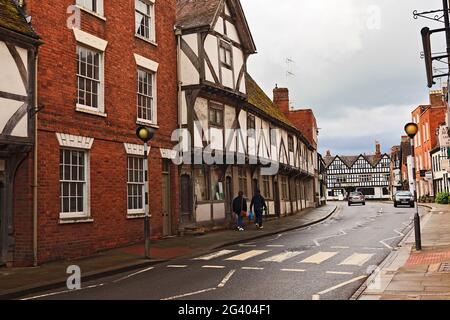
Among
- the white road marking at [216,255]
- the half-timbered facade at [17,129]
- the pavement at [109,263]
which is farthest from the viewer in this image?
the white road marking at [216,255]

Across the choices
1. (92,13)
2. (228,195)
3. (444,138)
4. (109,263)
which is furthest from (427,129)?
(109,263)

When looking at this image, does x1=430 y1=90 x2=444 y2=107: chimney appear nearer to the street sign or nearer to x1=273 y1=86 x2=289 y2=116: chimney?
x1=273 y1=86 x2=289 y2=116: chimney

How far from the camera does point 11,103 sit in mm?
11320

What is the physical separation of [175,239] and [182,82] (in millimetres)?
6272

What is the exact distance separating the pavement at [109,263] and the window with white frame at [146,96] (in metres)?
4.50

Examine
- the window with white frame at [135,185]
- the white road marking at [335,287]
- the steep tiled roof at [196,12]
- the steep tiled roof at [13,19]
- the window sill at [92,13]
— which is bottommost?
the white road marking at [335,287]

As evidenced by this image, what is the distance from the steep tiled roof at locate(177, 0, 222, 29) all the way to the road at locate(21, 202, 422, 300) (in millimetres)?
9354

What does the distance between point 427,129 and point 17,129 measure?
48.0 m

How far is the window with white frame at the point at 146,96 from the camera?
54.1 feet

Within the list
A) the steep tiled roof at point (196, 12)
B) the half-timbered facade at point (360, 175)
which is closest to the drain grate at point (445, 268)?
the steep tiled roof at point (196, 12)

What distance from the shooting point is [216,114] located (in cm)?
2122

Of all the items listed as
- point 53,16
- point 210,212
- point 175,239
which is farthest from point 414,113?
point 53,16

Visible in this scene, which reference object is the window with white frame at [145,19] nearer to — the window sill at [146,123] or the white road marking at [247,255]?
the window sill at [146,123]

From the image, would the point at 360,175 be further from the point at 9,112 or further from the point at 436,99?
the point at 9,112
